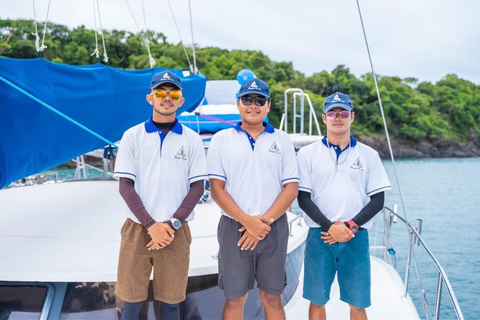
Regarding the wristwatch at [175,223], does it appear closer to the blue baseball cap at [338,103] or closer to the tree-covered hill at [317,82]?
the blue baseball cap at [338,103]

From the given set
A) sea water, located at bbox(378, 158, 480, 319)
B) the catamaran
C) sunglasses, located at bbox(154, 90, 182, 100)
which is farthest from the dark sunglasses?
sea water, located at bbox(378, 158, 480, 319)

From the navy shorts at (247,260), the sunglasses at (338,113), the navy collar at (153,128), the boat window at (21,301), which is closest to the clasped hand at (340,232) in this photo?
the navy shorts at (247,260)

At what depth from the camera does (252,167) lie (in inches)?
103

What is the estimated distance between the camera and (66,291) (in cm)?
251

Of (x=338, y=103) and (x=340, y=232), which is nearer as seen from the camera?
(x=340, y=232)

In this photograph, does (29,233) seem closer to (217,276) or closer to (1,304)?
(1,304)

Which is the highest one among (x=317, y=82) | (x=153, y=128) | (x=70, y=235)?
(x=317, y=82)

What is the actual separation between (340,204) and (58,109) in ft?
6.54

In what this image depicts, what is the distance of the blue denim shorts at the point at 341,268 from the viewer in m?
2.69

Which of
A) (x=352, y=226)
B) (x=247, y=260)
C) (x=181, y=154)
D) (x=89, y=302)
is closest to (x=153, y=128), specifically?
(x=181, y=154)

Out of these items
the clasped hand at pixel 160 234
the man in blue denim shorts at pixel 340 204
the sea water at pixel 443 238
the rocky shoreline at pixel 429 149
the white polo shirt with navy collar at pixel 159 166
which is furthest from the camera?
the rocky shoreline at pixel 429 149

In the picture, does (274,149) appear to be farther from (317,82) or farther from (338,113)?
(317,82)

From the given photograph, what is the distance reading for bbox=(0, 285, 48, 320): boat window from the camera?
97.0 inches

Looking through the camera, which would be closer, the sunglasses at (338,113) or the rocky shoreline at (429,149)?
the sunglasses at (338,113)
